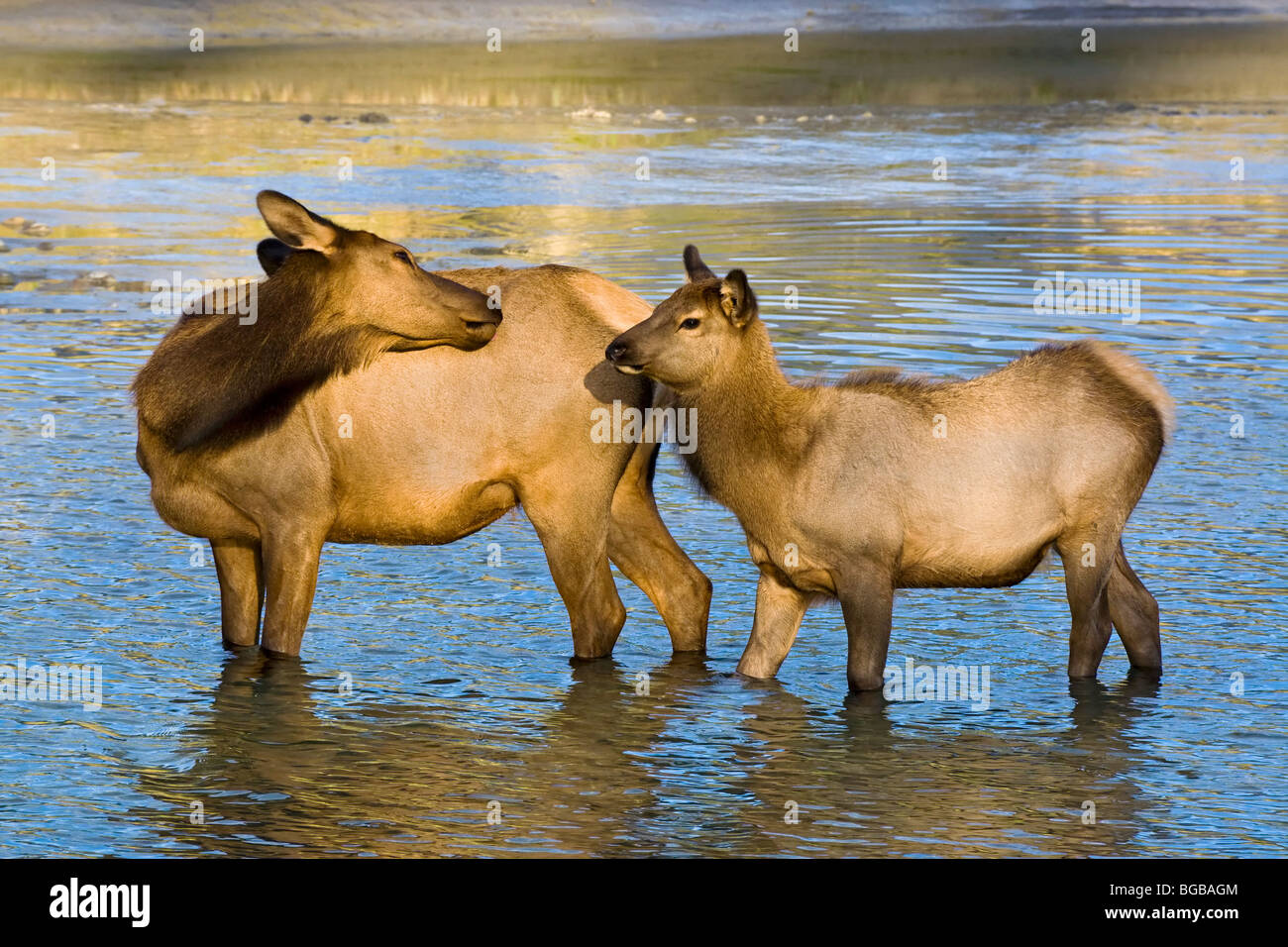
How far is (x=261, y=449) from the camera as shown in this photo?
8578mm

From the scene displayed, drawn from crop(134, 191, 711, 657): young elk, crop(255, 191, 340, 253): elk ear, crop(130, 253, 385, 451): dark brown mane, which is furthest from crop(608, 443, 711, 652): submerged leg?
crop(255, 191, 340, 253): elk ear

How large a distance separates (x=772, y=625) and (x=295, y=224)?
2.67m

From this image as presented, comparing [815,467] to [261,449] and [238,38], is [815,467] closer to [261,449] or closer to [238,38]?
[261,449]

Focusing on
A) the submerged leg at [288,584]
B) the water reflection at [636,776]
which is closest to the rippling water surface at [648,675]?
the water reflection at [636,776]

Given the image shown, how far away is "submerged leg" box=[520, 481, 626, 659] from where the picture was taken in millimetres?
8766

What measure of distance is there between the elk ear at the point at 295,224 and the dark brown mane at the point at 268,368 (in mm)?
137

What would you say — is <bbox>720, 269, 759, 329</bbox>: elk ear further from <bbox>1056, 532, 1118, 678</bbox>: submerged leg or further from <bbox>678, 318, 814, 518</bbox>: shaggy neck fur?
<bbox>1056, 532, 1118, 678</bbox>: submerged leg

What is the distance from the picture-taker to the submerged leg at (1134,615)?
8.84 meters

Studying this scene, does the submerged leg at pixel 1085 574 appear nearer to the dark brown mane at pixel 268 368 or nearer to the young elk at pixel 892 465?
the young elk at pixel 892 465

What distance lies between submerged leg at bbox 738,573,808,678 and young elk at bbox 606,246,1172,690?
0.02m

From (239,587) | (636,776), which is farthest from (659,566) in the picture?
(239,587)

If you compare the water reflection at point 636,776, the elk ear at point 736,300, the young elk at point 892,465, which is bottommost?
the water reflection at point 636,776

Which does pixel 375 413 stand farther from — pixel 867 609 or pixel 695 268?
pixel 867 609

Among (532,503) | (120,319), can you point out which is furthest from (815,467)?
(120,319)
